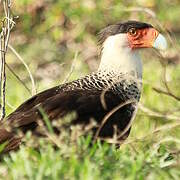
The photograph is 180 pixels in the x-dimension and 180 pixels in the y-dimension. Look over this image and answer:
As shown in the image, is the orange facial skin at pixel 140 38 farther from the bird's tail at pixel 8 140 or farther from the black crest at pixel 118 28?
the bird's tail at pixel 8 140

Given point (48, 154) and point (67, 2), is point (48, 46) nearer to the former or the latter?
point (67, 2)

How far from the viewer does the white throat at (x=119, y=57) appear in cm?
517

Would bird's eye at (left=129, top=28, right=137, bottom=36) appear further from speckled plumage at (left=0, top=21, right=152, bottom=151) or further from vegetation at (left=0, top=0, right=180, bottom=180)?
vegetation at (left=0, top=0, right=180, bottom=180)

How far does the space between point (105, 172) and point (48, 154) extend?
28cm

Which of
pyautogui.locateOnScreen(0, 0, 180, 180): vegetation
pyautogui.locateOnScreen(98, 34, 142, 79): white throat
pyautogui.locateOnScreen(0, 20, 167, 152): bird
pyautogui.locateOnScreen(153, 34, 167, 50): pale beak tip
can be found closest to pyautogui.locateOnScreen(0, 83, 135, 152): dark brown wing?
pyautogui.locateOnScreen(0, 20, 167, 152): bird

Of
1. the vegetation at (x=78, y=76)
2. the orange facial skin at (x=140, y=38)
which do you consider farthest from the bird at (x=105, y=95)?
the vegetation at (x=78, y=76)

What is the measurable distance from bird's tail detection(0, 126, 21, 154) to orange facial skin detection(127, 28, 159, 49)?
137cm

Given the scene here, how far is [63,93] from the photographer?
4.66 metres

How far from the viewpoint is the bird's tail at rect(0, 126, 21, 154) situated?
4.19 meters

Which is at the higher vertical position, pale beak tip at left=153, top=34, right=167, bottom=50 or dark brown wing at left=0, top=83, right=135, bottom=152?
pale beak tip at left=153, top=34, right=167, bottom=50

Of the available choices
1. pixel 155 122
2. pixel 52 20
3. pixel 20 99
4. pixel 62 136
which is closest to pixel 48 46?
pixel 52 20

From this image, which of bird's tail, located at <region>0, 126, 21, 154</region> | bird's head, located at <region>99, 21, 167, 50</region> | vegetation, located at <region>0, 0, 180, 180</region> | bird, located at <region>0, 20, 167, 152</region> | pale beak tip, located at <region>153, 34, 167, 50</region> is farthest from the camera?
bird's head, located at <region>99, 21, 167, 50</region>

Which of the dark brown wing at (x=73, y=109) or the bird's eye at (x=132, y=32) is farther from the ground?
the bird's eye at (x=132, y=32)

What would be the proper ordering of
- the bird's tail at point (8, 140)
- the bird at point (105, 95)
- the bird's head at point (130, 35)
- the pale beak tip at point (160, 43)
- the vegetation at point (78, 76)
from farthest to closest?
the bird's head at point (130, 35) < the pale beak tip at point (160, 43) < the bird at point (105, 95) < the bird's tail at point (8, 140) < the vegetation at point (78, 76)
